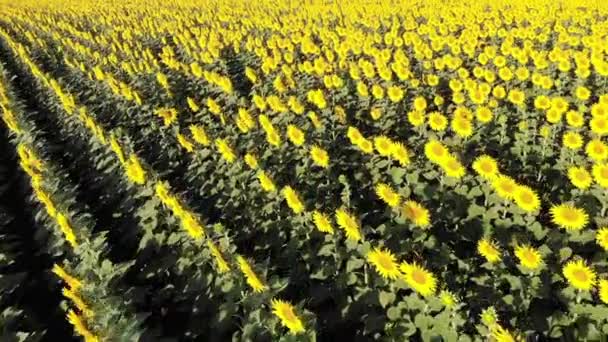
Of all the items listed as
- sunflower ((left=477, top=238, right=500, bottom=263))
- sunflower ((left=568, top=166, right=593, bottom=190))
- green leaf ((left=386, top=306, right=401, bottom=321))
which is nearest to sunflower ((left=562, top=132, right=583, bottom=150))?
sunflower ((left=568, top=166, right=593, bottom=190))

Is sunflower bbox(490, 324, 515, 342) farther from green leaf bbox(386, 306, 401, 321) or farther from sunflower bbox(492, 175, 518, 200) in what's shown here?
sunflower bbox(492, 175, 518, 200)

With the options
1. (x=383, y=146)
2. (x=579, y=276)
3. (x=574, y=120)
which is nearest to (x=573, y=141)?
(x=574, y=120)

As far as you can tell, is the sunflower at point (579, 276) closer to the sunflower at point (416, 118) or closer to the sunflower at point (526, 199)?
the sunflower at point (526, 199)

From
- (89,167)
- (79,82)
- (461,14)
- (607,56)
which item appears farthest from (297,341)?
(461,14)

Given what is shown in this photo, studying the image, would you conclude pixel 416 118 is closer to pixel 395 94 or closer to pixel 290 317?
pixel 395 94

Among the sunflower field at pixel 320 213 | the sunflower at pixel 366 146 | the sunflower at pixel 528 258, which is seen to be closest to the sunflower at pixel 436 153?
the sunflower field at pixel 320 213
